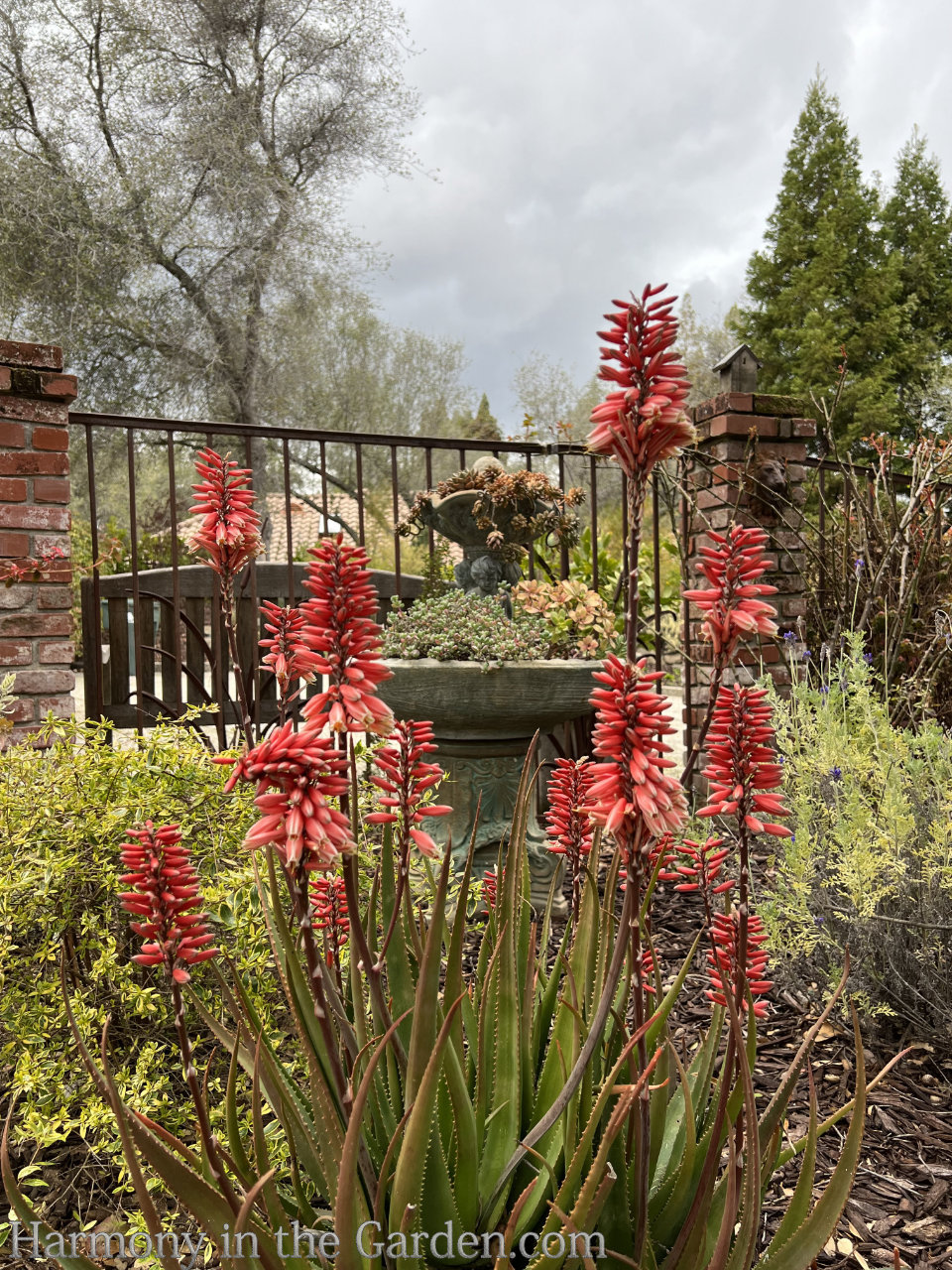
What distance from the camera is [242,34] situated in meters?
17.3

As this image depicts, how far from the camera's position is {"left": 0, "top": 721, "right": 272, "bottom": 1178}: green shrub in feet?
5.29

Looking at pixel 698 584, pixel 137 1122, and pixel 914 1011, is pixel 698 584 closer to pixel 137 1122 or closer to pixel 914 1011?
pixel 914 1011

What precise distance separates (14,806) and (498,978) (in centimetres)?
126

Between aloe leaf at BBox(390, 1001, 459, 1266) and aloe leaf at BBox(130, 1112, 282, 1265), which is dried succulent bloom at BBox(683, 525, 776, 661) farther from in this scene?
aloe leaf at BBox(130, 1112, 282, 1265)

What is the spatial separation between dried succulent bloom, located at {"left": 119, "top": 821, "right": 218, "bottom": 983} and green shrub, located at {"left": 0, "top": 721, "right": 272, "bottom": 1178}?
2.36ft

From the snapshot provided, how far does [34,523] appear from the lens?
342 centimetres

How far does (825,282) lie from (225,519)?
2471 cm

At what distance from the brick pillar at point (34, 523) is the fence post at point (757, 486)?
2819 mm

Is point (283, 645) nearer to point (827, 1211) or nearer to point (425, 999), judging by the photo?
point (425, 999)

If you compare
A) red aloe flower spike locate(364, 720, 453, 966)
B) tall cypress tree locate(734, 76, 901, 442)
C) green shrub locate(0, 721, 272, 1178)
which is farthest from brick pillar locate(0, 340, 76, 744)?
tall cypress tree locate(734, 76, 901, 442)

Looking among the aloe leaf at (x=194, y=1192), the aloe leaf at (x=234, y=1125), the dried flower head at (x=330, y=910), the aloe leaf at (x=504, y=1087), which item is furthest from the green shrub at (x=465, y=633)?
the aloe leaf at (x=194, y=1192)

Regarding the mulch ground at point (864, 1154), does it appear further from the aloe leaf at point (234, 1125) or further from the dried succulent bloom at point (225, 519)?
the dried succulent bloom at point (225, 519)

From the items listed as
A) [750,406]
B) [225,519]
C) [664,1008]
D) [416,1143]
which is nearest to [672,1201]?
[664,1008]

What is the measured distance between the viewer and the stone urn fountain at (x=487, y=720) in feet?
10.2
